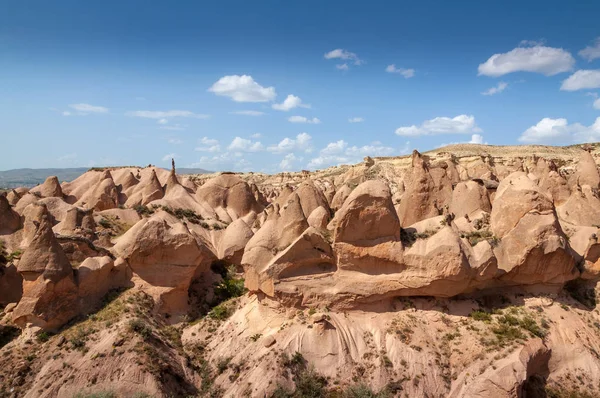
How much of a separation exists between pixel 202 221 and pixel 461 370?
20.9 m

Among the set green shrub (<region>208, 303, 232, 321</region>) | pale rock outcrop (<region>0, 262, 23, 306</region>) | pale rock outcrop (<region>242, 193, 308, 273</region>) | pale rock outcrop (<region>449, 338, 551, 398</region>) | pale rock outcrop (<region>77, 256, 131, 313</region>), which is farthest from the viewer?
pale rock outcrop (<region>0, 262, 23, 306</region>)

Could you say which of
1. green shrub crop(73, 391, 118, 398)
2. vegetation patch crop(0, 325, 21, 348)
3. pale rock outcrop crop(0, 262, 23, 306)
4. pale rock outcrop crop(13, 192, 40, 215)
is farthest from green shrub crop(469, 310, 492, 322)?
pale rock outcrop crop(13, 192, 40, 215)

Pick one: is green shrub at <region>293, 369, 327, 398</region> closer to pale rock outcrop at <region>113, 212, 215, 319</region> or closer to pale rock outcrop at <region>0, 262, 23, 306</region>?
pale rock outcrop at <region>113, 212, 215, 319</region>

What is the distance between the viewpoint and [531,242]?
61.1 ft

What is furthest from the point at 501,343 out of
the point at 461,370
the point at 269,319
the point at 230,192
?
the point at 230,192

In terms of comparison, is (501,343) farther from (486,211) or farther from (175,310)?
(175,310)

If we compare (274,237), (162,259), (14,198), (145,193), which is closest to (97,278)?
(162,259)

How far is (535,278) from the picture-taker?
19.1 metres

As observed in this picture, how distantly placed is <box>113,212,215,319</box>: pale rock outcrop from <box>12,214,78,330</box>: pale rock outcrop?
2905 millimetres

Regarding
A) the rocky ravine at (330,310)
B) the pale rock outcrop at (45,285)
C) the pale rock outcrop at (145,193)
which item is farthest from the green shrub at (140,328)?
the pale rock outcrop at (145,193)

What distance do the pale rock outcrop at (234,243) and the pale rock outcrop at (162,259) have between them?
4.92m

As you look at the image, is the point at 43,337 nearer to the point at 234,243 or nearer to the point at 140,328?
the point at 140,328

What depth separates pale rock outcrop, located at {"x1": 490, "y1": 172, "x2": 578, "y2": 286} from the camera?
1866 centimetres

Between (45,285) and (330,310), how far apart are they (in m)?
12.4
